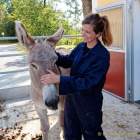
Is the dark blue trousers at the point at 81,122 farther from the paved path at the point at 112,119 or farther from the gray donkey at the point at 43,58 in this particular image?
the paved path at the point at 112,119

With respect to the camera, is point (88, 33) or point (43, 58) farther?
point (43, 58)

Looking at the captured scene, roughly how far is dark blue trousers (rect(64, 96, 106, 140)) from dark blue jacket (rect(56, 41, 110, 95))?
22 cm

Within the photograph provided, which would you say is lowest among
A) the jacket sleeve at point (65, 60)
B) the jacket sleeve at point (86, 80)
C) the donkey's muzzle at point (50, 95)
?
the donkey's muzzle at point (50, 95)

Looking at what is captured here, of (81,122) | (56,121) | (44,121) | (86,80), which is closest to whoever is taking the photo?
(86,80)

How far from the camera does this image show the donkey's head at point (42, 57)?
2.38 meters

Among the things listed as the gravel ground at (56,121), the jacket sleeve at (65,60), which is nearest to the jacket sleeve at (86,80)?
the jacket sleeve at (65,60)

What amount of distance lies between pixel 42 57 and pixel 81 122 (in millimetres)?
754

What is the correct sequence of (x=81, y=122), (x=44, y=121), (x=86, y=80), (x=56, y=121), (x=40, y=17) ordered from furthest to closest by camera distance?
(x=40, y=17) → (x=56, y=121) → (x=44, y=121) → (x=81, y=122) → (x=86, y=80)

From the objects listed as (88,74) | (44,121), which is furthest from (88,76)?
(44,121)

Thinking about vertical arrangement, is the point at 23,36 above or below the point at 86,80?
above

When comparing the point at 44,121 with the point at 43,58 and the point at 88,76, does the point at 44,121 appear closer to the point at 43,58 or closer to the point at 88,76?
the point at 43,58

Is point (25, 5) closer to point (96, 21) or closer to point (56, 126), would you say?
point (56, 126)

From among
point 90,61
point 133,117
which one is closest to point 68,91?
point 90,61

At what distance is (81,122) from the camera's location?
2.66 m
